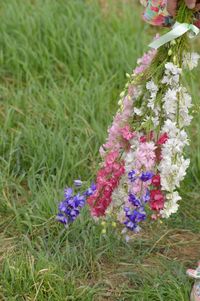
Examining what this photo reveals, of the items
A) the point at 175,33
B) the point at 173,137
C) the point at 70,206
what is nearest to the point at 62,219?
the point at 70,206

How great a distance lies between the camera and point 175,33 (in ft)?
7.89

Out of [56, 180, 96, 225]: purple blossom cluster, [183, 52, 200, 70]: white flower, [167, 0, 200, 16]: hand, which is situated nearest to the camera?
[167, 0, 200, 16]: hand

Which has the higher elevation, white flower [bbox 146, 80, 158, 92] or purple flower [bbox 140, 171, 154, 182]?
white flower [bbox 146, 80, 158, 92]

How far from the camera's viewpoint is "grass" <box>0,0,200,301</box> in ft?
8.81

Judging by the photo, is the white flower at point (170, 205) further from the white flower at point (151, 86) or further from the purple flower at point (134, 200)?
the white flower at point (151, 86)

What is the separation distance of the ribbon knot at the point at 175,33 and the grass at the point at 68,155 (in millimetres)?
820

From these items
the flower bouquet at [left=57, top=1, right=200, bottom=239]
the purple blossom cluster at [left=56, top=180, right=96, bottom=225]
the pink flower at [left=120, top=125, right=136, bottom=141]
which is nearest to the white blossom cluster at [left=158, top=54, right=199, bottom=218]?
the flower bouquet at [left=57, top=1, right=200, bottom=239]

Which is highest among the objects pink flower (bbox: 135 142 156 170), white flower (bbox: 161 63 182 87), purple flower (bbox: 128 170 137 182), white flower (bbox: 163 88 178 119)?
white flower (bbox: 161 63 182 87)

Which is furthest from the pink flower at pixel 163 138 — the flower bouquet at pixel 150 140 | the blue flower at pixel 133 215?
the blue flower at pixel 133 215

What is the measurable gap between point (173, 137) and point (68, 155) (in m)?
0.99

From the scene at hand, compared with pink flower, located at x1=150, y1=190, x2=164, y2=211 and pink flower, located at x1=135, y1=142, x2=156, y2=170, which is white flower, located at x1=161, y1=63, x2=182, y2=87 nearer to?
pink flower, located at x1=135, y1=142, x2=156, y2=170

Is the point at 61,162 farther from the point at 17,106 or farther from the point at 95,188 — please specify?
the point at 95,188

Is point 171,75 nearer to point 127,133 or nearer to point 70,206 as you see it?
point 127,133

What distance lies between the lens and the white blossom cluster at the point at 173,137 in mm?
2365
